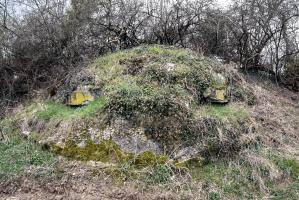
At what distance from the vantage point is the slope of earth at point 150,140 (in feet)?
20.5

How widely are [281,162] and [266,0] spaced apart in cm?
638

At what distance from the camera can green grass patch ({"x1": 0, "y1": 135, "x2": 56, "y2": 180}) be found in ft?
21.6

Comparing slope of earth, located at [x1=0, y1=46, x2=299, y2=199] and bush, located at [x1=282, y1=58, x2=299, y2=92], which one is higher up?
bush, located at [x1=282, y1=58, x2=299, y2=92]

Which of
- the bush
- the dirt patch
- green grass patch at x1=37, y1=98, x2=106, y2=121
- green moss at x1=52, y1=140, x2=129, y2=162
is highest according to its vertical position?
the bush

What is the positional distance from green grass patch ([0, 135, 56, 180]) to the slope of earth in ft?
0.07

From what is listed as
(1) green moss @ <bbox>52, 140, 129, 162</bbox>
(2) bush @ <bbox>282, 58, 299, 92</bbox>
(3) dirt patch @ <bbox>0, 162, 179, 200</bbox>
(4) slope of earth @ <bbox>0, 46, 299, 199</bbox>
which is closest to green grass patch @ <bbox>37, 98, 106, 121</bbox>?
(4) slope of earth @ <bbox>0, 46, 299, 199</bbox>

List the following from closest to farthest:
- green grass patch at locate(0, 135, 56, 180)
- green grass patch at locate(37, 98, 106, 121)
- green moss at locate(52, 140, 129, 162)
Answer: green grass patch at locate(0, 135, 56, 180), green moss at locate(52, 140, 129, 162), green grass patch at locate(37, 98, 106, 121)

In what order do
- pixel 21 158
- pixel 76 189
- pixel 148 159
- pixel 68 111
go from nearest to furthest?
1. pixel 76 189
2. pixel 148 159
3. pixel 21 158
4. pixel 68 111

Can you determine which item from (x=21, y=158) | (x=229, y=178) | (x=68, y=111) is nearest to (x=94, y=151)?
(x=21, y=158)

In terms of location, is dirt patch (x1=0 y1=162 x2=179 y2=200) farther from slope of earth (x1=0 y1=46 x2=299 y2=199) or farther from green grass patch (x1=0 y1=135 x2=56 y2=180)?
green grass patch (x1=0 y1=135 x2=56 y2=180)

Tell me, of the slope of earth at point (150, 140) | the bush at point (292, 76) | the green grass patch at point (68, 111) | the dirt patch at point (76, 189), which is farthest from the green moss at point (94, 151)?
the bush at point (292, 76)

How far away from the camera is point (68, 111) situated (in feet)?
27.1

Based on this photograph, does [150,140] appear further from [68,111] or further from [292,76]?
[292,76]

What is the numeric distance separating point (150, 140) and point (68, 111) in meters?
2.28
